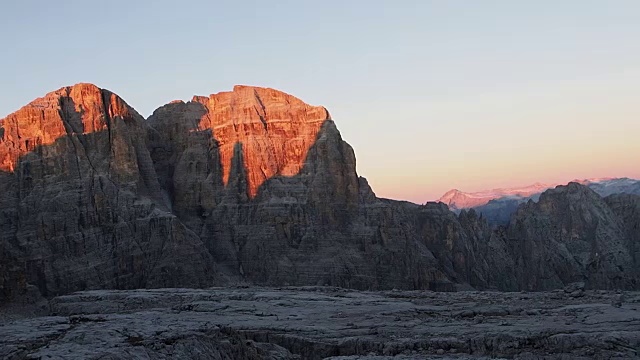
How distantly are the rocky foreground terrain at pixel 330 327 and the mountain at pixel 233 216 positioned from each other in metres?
15.6

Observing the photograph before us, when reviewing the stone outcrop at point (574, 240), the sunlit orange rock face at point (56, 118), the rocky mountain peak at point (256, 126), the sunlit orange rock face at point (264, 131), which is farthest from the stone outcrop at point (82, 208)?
the stone outcrop at point (574, 240)

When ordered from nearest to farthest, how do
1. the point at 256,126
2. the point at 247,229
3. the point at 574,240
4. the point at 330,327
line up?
the point at 330,327 → the point at 247,229 → the point at 256,126 → the point at 574,240

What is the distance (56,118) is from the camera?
85.1m

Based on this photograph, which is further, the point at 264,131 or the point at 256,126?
the point at 264,131

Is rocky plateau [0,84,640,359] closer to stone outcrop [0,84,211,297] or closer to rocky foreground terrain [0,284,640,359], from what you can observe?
stone outcrop [0,84,211,297]

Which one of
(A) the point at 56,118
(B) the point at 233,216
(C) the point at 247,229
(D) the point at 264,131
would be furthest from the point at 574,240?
(A) the point at 56,118

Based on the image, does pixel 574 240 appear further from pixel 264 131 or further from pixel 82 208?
pixel 82 208

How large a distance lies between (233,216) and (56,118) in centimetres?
2559

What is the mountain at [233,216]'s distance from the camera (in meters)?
81.6

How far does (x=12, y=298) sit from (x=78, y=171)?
63.4ft

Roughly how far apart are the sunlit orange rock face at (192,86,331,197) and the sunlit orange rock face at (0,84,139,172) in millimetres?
13600

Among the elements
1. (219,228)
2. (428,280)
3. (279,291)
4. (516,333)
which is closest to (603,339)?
(516,333)

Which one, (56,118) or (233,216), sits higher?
(56,118)

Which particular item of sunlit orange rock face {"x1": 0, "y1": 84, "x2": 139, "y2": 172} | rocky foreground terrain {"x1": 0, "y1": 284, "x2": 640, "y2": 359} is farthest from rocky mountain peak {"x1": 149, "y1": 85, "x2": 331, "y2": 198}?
rocky foreground terrain {"x1": 0, "y1": 284, "x2": 640, "y2": 359}
